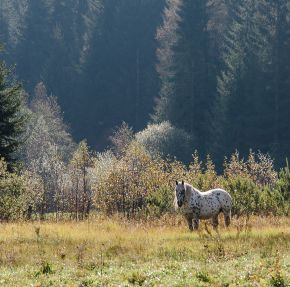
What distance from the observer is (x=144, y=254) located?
694 inches

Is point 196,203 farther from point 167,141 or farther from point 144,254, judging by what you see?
point 167,141

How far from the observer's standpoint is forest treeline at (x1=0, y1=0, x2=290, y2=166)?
84812mm

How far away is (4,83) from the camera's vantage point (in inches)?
1407

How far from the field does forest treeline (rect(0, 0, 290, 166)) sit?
49.7 metres

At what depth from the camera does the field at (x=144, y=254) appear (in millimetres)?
13102

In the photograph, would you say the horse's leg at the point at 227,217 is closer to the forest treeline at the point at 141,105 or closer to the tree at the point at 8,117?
the forest treeline at the point at 141,105

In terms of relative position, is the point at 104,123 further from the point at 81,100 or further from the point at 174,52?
the point at 174,52

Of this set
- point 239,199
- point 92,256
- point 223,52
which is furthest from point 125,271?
point 223,52

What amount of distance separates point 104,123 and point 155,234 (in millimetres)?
97898

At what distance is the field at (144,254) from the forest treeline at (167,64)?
49.7m

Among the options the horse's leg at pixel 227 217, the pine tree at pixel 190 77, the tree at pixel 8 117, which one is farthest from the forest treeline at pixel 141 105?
the horse's leg at pixel 227 217

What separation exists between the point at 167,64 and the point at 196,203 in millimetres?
84400

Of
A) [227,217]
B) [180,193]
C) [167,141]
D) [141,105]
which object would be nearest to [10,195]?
[180,193]

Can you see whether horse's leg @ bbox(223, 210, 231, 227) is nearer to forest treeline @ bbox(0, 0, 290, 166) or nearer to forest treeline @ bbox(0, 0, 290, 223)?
forest treeline @ bbox(0, 0, 290, 223)
